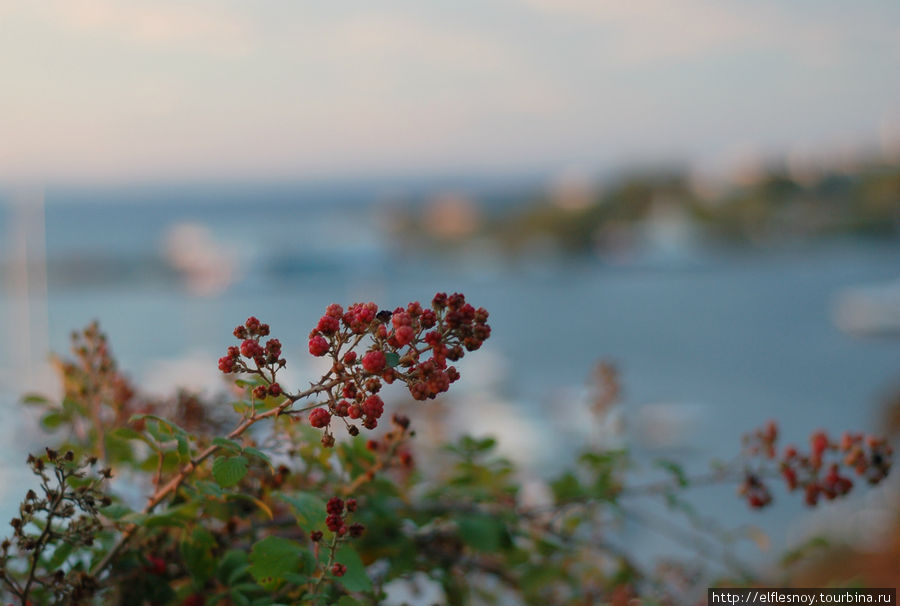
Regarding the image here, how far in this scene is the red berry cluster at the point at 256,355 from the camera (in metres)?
0.42

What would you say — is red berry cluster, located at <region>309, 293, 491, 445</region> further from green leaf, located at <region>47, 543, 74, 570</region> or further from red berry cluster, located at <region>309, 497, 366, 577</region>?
green leaf, located at <region>47, 543, 74, 570</region>

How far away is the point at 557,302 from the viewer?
579 inches

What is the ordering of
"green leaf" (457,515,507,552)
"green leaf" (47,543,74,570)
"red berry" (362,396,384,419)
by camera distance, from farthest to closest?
"green leaf" (457,515,507,552) < "green leaf" (47,543,74,570) < "red berry" (362,396,384,419)

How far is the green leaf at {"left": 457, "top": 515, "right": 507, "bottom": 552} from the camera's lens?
636 mm

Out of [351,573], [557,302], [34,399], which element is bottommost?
[351,573]

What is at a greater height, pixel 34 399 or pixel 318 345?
pixel 34 399

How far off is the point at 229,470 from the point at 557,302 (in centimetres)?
1442

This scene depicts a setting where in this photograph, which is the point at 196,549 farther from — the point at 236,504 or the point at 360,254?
the point at 360,254

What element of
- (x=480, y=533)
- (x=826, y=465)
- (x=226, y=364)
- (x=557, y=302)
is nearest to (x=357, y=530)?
(x=226, y=364)

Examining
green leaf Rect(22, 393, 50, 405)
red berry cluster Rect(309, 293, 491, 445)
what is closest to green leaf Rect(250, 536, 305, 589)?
red berry cluster Rect(309, 293, 491, 445)

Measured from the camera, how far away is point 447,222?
14.4m

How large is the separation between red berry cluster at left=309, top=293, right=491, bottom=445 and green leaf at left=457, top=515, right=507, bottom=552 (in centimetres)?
27

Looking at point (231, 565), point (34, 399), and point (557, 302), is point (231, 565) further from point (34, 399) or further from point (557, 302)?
point (557, 302)

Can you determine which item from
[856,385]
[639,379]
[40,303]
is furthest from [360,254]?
[40,303]
